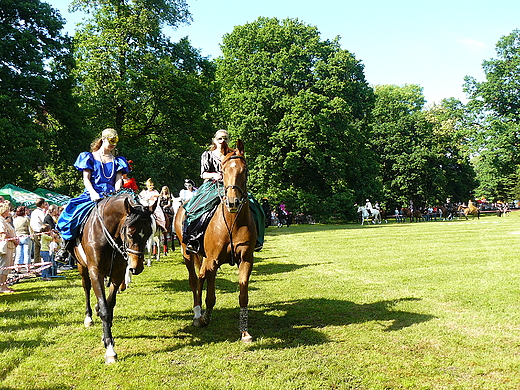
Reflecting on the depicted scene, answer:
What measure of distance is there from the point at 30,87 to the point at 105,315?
25915mm

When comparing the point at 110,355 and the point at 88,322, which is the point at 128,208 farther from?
the point at 88,322

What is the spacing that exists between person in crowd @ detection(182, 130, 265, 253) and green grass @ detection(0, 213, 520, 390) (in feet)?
4.81

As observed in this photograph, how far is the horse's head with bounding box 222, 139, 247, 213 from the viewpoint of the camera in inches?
252

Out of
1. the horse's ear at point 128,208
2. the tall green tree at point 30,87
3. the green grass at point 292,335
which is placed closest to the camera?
the green grass at point 292,335

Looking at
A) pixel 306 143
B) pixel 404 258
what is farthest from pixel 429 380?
pixel 306 143

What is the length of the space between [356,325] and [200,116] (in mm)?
32007

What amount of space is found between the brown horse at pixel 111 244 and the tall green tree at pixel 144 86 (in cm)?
2649

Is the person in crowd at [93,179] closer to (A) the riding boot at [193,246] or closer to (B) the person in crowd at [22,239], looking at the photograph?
(A) the riding boot at [193,246]

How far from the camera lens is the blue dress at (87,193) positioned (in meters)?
7.02

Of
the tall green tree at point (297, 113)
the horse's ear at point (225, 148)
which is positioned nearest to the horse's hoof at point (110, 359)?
the horse's ear at point (225, 148)

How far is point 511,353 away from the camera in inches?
232

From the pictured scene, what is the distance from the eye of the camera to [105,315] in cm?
625

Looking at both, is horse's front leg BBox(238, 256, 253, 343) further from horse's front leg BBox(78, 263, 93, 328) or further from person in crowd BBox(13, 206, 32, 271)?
person in crowd BBox(13, 206, 32, 271)

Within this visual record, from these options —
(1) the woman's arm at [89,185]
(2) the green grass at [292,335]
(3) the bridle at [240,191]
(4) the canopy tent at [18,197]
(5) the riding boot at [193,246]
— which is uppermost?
(4) the canopy tent at [18,197]
